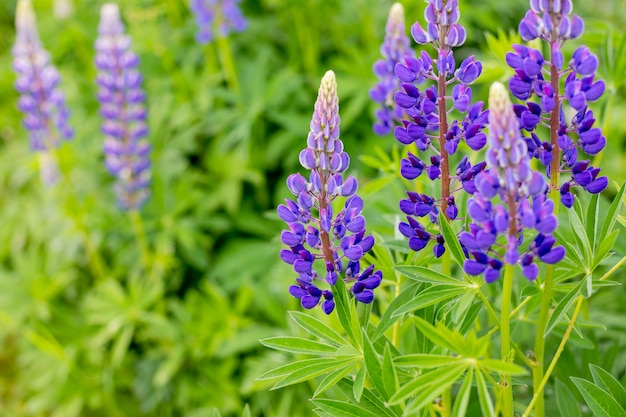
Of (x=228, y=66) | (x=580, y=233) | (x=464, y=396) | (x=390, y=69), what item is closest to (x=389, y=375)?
(x=464, y=396)

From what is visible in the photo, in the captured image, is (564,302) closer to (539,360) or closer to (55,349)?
(539,360)

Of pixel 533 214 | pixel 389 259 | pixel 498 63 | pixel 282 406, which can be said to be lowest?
pixel 282 406

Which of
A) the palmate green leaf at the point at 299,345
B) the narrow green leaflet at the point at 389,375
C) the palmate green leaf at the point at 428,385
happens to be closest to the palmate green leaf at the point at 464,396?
the palmate green leaf at the point at 428,385

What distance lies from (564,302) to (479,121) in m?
0.44

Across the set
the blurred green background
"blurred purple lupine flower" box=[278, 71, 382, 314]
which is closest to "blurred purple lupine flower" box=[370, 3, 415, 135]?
the blurred green background

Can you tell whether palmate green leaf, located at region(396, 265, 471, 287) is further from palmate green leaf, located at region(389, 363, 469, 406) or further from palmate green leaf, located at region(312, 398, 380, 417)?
palmate green leaf, located at region(312, 398, 380, 417)

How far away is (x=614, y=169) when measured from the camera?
3.73 meters

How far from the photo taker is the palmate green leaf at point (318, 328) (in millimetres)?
1703

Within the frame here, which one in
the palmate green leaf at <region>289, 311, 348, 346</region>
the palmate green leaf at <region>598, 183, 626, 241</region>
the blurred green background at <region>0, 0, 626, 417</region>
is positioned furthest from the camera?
the blurred green background at <region>0, 0, 626, 417</region>

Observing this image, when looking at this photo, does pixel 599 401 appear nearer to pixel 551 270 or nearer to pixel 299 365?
pixel 551 270

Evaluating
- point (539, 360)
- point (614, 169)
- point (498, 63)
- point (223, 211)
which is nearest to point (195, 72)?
point (223, 211)

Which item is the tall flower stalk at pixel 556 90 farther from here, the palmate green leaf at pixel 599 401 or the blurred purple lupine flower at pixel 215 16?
the blurred purple lupine flower at pixel 215 16

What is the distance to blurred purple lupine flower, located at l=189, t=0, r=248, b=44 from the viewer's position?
370cm

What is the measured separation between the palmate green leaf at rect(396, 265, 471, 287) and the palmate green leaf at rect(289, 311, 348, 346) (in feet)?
0.89
